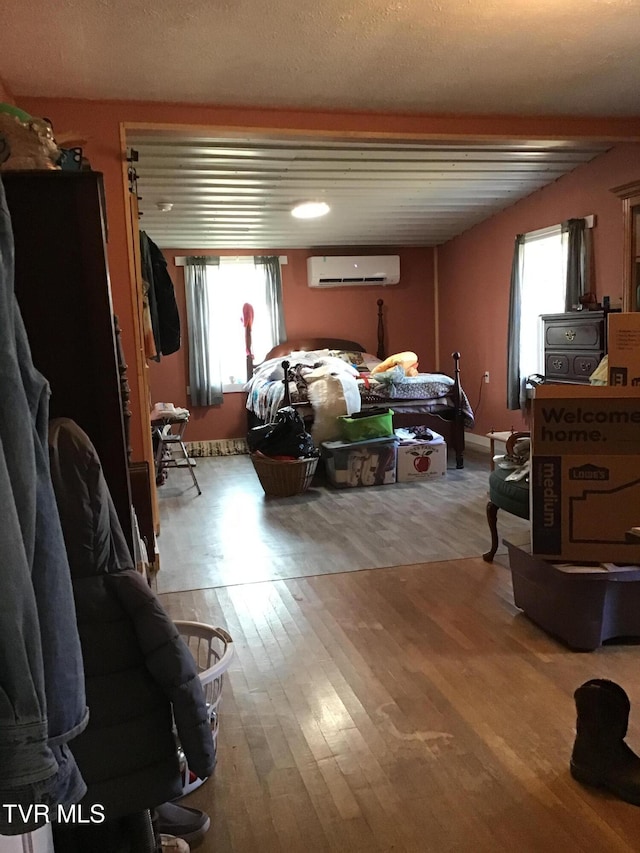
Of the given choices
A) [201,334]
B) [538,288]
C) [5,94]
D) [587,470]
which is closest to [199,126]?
[5,94]

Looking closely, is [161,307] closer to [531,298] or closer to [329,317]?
[531,298]

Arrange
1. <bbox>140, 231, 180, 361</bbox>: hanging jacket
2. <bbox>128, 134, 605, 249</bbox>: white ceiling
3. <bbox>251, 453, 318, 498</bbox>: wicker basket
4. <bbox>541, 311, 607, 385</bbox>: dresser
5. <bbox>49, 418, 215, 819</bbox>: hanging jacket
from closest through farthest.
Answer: <bbox>49, 418, 215, 819</bbox>: hanging jacket, <bbox>140, 231, 180, 361</bbox>: hanging jacket, <bbox>128, 134, 605, 249</bbox>: white ceiling, <bbox>541, 311, 607, 385</bbox>: dresser, <bbox>251, 453, 318, 498</bbox>: wicker basket

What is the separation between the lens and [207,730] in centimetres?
127

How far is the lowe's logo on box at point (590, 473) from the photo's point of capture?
2.23 m

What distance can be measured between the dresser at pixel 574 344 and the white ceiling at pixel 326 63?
1.18 metres

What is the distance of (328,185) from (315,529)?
107 inches

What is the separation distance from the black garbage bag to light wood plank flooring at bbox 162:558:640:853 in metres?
1.93

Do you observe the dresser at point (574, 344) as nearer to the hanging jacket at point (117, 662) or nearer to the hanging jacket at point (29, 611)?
the hanging jacket at point (117, 662)

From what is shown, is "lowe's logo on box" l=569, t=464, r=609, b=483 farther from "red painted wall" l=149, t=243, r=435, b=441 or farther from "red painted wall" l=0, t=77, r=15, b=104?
"red painted wall" l=149, t=243, r=435, b=441

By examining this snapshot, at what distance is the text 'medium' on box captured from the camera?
7.19 ft

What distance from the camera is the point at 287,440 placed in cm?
491

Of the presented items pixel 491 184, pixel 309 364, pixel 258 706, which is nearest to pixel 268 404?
pixel 309 364

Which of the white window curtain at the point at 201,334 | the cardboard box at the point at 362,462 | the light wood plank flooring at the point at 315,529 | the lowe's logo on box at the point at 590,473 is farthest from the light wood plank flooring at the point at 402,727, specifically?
the white window curtain at the point at 201,334

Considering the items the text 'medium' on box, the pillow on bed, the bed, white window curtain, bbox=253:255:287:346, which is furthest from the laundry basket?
white window curtain, bbox=253:255:287:346
